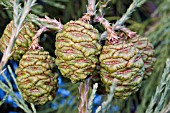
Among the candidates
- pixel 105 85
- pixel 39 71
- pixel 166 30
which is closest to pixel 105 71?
pixel 105 85

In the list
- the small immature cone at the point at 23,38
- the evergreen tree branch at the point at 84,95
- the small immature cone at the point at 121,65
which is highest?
the small immature cone at the point at 23,38

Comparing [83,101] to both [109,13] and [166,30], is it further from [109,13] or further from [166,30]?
[109,13]

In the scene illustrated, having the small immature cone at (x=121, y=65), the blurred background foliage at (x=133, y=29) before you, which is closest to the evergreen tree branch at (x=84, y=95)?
the small immature cone at (x=121, y=65)

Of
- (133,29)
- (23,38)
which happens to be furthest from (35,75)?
(133,29)

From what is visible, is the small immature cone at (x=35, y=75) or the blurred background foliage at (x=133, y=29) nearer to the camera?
the small immature cone at (x=35, y=75)

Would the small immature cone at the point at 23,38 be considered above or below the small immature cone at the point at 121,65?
above

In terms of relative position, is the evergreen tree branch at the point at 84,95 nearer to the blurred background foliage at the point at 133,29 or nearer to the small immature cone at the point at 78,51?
the small immature cone at the point at 78,51

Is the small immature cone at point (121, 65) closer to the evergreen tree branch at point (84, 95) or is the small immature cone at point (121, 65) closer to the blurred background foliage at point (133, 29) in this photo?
the evergreen tree branch at point (84, 95)
